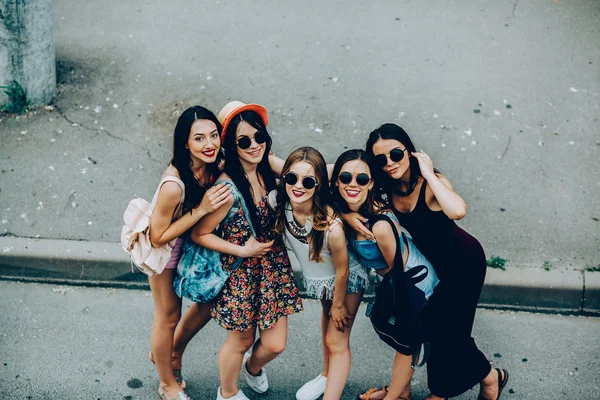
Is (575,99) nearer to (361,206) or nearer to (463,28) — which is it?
(463,28)

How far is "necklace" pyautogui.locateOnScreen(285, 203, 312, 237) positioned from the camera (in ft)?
10.7

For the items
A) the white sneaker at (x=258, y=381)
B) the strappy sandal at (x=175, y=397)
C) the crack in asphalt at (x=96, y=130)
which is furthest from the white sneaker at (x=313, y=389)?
the crack in asphalt at (x=96, y=130)

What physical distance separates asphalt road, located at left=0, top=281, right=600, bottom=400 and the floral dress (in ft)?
2.60

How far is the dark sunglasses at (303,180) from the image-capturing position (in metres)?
3.16

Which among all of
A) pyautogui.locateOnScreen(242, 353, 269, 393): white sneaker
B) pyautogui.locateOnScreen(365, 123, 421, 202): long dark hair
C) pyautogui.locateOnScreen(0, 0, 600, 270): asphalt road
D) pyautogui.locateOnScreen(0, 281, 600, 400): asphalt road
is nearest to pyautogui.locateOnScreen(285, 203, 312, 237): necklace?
pyautogui.locateOnScreen(365, 123, 421, 202): long dark hair

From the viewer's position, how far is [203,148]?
10.7ft

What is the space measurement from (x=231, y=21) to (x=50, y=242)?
335 centimetres

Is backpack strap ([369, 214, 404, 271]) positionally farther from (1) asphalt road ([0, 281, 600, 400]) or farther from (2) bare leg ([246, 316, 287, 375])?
(1) asphalt road ([0, 281, 600, 400])

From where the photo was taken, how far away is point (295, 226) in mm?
3309

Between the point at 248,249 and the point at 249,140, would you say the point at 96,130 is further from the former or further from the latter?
the point at 248,249

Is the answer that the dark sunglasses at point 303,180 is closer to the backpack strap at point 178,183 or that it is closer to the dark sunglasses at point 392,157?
the dark sunglasses at point 392,157

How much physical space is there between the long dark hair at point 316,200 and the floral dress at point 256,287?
0.11 metres

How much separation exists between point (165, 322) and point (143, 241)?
0.59 metres

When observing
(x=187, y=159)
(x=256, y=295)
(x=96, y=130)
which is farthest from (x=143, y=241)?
(x=96, y=130)
